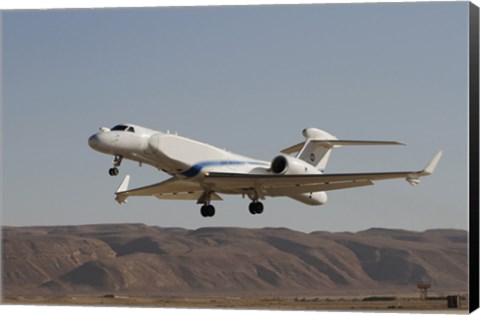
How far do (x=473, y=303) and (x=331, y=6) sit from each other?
1000 centimetres

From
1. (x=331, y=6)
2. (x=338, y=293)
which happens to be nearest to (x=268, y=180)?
(x=331, y=6)

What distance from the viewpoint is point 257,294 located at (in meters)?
48.8

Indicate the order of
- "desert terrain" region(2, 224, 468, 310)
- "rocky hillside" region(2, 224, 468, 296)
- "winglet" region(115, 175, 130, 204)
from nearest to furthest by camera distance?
"winglet" region(115, 175, 130, 204)
"desert terrain" region(2, 224, 468, 310)
"rocky hillside" region(2, 224, 468, 296)

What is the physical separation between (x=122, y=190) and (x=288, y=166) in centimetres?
691

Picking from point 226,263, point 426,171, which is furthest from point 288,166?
point 226,263

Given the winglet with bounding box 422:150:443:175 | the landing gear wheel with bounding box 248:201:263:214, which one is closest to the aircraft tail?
the landing gear wheel with bounding box 248:201:263:214

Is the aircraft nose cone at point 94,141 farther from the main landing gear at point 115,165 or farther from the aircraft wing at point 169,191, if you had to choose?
the aircraft wing at point 169,191

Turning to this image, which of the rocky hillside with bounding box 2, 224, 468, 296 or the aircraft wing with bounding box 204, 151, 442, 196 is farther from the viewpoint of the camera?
the rocky hillside with bounding box 2, 224, 468, 296

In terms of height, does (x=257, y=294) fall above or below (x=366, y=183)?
below

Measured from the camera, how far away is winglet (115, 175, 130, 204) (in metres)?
44.4

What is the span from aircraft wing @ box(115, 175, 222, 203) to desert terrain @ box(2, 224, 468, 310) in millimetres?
4477

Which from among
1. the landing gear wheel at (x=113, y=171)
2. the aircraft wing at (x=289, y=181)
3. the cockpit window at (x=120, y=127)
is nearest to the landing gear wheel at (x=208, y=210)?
the aircraft wing at (x=289, y=181)

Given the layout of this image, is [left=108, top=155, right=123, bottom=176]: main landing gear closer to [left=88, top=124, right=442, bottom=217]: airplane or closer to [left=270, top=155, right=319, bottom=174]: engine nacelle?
[left=88, top=124, right=442, bottom=217]: airplane

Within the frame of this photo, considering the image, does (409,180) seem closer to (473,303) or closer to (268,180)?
(473,303)
